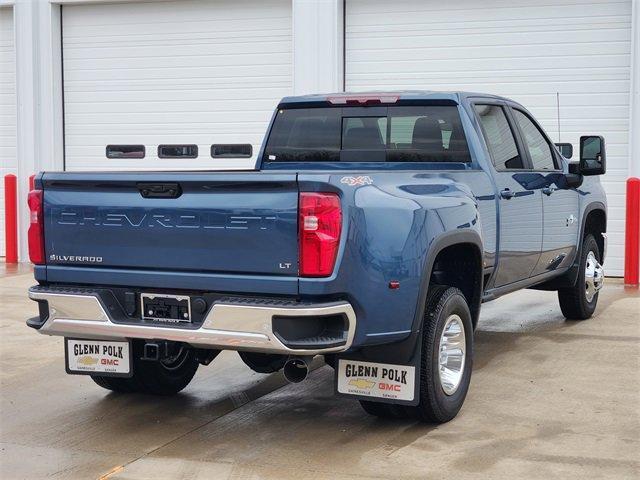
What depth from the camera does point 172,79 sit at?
14.5 meters

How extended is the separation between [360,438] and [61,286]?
179 centimetres

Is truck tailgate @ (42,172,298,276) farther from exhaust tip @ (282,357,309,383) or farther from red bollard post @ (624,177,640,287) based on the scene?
red bollard post @ (624,177,640,287)

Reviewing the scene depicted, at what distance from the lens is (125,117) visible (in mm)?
14773

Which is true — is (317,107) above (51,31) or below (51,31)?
below

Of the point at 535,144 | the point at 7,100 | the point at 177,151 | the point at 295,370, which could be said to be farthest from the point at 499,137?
the point at 7,100

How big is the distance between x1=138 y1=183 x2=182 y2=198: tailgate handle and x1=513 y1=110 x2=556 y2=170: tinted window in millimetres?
3313

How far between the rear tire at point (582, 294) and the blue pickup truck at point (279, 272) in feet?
7.65

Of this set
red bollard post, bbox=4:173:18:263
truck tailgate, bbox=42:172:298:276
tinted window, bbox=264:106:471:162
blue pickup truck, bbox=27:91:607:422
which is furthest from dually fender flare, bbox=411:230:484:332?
red bollard post, bbox=4:173:18:263

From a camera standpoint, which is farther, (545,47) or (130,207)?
(545,47)

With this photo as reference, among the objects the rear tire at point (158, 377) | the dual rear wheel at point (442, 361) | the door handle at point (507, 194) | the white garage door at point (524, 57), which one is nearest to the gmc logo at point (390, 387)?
the dual rear wheel at point (442, 361)

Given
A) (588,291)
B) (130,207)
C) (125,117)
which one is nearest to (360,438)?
(130,207)

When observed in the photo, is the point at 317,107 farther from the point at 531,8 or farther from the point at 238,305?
the point at 531,8

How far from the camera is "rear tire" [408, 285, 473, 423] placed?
5445 millimetres

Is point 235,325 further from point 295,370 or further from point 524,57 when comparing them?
point 524,57
